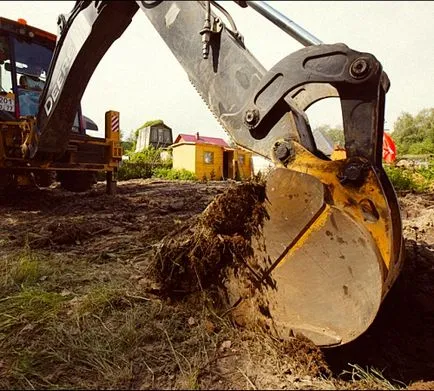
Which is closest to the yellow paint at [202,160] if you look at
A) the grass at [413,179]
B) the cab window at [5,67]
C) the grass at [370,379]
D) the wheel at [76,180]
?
the wheel at [76,180]

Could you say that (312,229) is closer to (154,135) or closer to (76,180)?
(76,180)

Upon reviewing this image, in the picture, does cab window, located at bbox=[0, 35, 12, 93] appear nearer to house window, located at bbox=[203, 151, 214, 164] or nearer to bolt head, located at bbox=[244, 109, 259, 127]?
bolt head, located at bbox=[244, 109, 259, 127]

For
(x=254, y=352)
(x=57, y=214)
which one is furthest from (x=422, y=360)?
(x=57, y=214)

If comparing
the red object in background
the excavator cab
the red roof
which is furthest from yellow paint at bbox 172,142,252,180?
the excavator cab

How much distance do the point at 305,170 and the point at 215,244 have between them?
672 mm

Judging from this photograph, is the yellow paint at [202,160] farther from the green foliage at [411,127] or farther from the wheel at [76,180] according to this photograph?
the green foliage at [411,127]

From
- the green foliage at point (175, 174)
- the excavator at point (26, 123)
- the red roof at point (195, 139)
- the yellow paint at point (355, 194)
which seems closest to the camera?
the yellow paint at point (355, 194)

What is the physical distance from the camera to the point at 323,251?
1796mm

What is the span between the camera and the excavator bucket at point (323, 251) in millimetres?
1671

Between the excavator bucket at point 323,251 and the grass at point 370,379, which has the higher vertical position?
the excavator bucket at point 323,251

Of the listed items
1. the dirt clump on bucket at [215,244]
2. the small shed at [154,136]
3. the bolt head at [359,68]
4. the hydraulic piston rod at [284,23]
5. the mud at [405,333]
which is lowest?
the mud at [405,333]

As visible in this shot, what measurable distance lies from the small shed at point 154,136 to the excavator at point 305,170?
28.1 meters

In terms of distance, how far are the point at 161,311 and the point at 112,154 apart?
17.8ft

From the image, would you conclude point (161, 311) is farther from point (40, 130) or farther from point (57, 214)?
point (57, 214)
